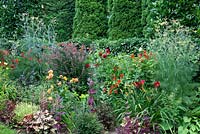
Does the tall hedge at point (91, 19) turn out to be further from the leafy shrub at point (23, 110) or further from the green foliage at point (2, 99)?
the leafy shrub at point (23, 110)

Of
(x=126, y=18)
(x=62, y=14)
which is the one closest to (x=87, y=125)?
(x=126, y=18)

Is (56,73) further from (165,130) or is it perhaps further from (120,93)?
(165,130)

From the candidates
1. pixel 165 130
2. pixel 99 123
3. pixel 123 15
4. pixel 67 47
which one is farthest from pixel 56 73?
pixel 123 15

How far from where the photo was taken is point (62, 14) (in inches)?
631

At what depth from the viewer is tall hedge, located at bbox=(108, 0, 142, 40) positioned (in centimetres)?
1230

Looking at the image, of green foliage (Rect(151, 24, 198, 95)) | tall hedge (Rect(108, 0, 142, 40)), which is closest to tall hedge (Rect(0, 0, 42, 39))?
tall hedge (Rect(108, 0, 142, 40))

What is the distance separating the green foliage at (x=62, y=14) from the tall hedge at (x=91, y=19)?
7.84 feet

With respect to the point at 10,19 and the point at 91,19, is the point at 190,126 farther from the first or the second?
the point at 91,19

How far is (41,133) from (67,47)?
199 cm

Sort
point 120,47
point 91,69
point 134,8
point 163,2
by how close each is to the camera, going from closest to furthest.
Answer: point 91,69 → point 163,2 → point 120,47 → point 134,8

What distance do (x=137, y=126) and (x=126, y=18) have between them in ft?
25.9

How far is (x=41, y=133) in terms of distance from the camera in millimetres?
5004

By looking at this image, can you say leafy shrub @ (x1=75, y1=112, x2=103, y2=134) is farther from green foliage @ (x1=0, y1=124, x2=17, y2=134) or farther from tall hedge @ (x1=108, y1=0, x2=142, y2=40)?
tall hedge @ (x1=108, y1=0, x2=142, y2=40)

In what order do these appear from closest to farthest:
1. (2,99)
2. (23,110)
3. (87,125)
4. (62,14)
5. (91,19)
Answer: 1. (87,125)
2. (23,110)
3. (2,99)
4. (91,19)
5. (62,14)
